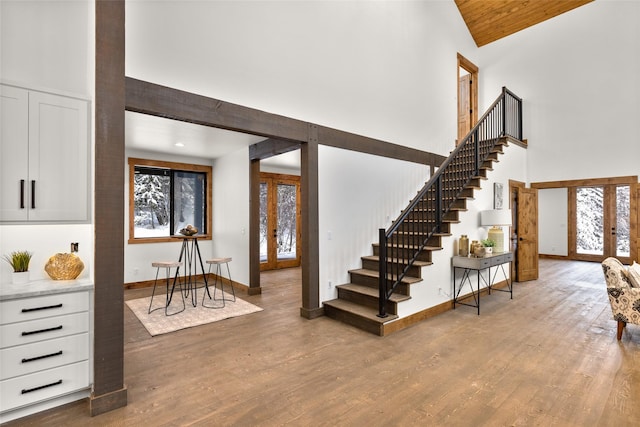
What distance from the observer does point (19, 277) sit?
7.68ft

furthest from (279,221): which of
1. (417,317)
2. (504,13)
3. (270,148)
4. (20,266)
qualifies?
(504,13)

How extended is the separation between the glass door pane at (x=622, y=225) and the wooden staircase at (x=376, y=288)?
7.17m

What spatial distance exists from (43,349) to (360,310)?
3.01 meters

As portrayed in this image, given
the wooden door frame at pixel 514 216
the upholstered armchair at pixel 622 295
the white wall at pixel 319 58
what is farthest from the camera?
the wooden door frame at pixel 514 216

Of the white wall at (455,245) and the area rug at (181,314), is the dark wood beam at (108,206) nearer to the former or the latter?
the area rug at (181,314)

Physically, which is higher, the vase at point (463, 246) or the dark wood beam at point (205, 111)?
the dark wood beam at point (205, 111)

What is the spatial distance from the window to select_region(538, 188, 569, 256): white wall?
10.5 m

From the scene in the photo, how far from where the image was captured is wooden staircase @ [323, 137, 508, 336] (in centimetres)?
384

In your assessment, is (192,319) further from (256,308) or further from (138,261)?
(138,261)

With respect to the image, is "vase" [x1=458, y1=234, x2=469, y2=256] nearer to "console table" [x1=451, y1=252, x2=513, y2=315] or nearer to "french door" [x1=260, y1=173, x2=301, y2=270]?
"console table" [x1=451, y1=252, x2=513, y2=315]

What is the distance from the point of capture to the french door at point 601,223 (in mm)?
9430

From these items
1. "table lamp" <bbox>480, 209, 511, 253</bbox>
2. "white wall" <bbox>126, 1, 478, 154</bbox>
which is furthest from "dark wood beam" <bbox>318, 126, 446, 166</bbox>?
"table lamp" <bbox>480, 209, 511, 253</bbox>

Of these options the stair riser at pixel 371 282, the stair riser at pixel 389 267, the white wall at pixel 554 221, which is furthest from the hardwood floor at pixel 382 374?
the white wall at pixel 554 221

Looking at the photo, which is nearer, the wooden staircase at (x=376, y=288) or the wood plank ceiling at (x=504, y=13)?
the wooden staircase at (x=376, y=288)
